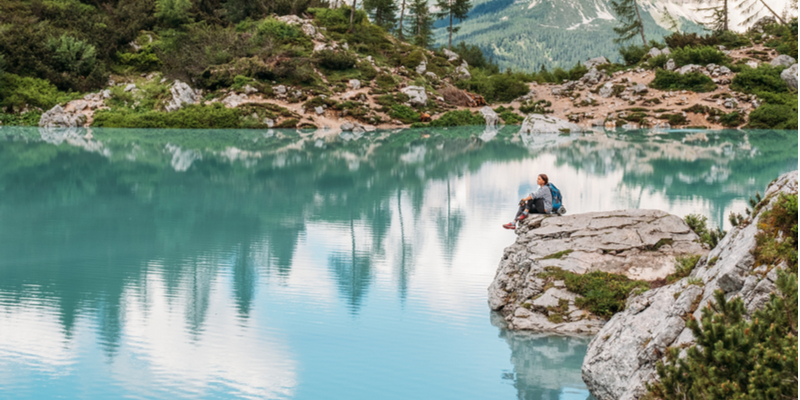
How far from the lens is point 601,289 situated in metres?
7.41

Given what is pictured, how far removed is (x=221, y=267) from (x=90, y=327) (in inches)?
106

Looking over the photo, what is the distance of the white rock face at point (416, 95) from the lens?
159ft

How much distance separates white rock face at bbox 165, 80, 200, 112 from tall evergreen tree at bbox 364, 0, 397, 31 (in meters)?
29.0

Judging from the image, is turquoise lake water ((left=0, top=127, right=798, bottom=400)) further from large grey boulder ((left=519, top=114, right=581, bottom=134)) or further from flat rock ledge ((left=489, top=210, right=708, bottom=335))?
large grey boulder ((left=519, top=114, right=581, bottom=134))

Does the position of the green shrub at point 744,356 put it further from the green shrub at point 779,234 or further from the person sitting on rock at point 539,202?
the person sitting on rock at point 539,202

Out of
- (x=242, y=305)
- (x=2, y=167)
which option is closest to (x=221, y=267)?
(x=242, y=305)

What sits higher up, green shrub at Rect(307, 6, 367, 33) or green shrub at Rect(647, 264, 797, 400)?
green shrub at Rect(307, 6, 367, 33)

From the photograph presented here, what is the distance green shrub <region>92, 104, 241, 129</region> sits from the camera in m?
41.5

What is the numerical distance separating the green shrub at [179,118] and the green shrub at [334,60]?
34.3 ft

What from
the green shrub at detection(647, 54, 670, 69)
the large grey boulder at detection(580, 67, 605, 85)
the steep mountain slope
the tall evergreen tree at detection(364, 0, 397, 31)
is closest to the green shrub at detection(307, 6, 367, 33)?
the tall evergreen tree at detection(364, 0, 397, 31)

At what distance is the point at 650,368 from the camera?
478 cm

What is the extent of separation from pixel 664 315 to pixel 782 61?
180 ft

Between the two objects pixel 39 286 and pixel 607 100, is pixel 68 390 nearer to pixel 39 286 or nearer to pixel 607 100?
pixel 39 286

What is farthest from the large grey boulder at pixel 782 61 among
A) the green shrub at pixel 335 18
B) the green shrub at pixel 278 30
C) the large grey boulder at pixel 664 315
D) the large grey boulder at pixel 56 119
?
the large grey boulder at pixel 664 315
